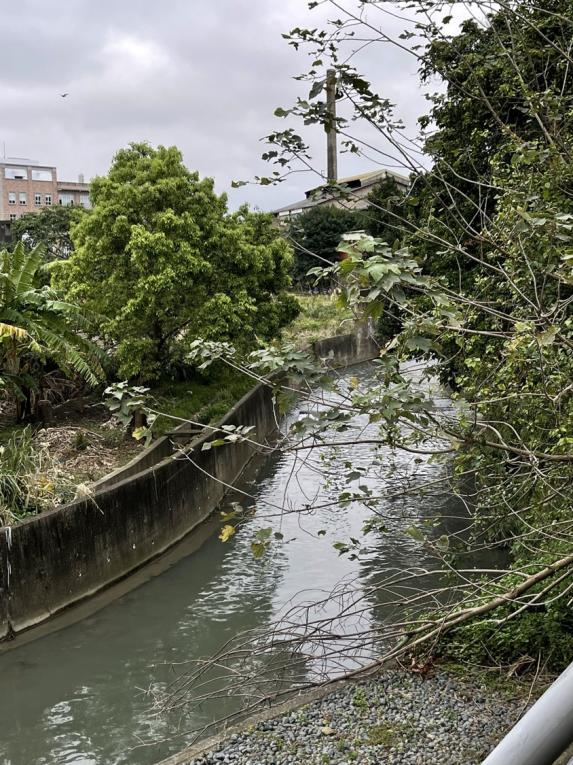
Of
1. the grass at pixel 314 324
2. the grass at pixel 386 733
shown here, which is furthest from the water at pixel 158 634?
the grass at pixel 314 324

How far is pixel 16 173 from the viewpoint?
90.2m

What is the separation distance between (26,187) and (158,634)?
292ft

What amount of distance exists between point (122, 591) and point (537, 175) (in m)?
7.86

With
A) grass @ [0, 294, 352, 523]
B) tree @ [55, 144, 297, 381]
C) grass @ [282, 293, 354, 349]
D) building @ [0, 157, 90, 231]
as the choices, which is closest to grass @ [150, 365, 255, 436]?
grass @ [0, 294, 352, 523]

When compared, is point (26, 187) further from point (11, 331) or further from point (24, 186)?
point (11, 331)

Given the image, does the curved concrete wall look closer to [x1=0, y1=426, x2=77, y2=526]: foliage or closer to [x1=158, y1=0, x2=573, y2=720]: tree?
[x1=0, y1=426, x2=77, y2=526]: foliage

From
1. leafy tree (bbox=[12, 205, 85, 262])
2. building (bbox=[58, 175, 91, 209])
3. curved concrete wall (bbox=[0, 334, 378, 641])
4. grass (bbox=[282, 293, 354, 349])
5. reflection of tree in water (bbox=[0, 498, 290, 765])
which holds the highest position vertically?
building (bbox=[58, 175, 91, 209])

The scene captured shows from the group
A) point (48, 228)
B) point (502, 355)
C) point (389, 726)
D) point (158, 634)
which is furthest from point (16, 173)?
point (389, 726)

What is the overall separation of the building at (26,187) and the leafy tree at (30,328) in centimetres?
7852

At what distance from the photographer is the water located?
7.42m

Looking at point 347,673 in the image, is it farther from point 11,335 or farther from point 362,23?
point 11,335

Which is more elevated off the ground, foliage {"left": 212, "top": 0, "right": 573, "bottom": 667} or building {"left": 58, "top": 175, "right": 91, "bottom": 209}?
building {"left": 58, "top": 175, "right": 91, "bottom": 209}

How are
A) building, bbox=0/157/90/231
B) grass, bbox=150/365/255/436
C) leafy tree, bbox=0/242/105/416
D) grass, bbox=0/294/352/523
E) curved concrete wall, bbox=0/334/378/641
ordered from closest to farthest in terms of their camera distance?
curved concrete wall, bbox=0/334/378/641 < grass, bbox=0/294/352/523 < leafy tree, bbox=0/242/105/416 < grass, bbox=150/365/255/436 < building, bbox=0/157/90/231

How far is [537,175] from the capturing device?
7.64 meters
